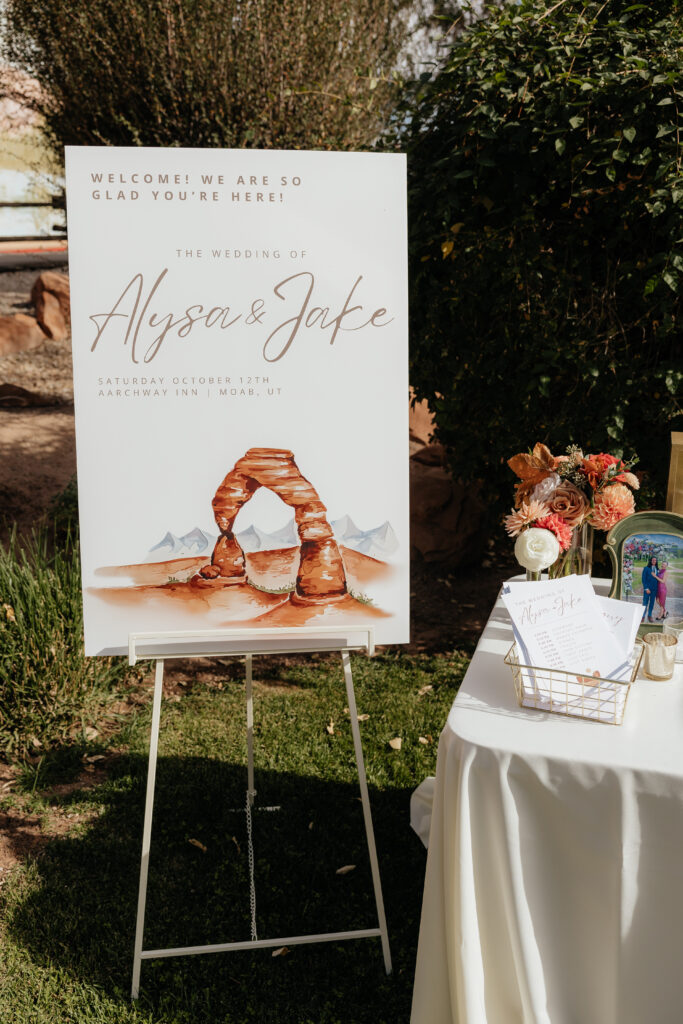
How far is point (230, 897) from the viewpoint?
2.30 meters

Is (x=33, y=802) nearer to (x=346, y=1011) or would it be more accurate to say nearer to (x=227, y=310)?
(x=346, y=1011)

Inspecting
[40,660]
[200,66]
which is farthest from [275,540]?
[200,66]

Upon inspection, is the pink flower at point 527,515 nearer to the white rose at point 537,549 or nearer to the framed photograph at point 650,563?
the white rose at point 537,549

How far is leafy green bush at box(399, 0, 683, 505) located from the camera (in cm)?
266

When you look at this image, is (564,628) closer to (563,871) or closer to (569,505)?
(569,505)

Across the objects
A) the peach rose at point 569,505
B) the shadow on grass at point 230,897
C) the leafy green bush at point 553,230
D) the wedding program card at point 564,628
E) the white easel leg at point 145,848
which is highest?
the leafy green bush at point 553,230

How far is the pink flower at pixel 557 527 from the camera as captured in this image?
70.6 inches

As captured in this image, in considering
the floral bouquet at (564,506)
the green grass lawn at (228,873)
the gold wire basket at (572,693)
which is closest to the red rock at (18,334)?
the green grass lawn at (228,873)

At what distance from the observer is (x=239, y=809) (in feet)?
8.76

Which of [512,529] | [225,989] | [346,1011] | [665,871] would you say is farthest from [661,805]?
[225,989]

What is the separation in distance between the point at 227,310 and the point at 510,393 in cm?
167

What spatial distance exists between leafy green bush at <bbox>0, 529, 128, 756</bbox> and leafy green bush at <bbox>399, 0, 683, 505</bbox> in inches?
68.1

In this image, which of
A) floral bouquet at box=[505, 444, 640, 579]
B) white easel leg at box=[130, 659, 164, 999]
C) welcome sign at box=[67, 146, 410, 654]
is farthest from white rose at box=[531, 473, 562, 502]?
white easel leg at box=[130, 659, 164, 999]

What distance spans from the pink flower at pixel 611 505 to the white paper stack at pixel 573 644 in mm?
162
